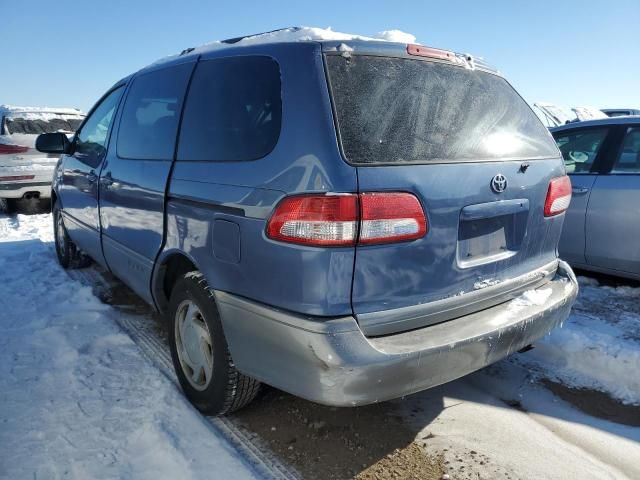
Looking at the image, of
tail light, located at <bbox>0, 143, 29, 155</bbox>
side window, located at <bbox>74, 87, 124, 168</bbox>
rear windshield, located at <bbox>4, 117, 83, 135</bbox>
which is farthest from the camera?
rear windshield, located at <bbox>4, 117, 83, 135</bbox>

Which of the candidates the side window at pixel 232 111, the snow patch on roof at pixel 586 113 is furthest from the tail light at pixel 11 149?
the snow patch on roof at pixel 586 113

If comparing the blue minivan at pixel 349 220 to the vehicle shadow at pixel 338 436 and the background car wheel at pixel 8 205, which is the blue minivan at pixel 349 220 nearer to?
the vehicle shadow at pixel 338 436

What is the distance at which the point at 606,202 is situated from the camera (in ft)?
13.9

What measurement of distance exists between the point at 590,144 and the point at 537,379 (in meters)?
2.53

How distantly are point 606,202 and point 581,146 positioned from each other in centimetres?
71

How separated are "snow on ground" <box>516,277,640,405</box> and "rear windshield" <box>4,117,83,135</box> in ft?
27.1

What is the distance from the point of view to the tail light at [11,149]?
7.76 metres

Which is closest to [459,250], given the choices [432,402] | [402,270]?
[402,270]

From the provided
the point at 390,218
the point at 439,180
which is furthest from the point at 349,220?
the point at 439,180

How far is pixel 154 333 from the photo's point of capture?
12.0 feet

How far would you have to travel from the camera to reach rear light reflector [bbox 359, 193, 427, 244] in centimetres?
191

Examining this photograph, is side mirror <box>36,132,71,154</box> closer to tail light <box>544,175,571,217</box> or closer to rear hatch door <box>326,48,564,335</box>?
rear hatch door <box>326,48,564,335</box>

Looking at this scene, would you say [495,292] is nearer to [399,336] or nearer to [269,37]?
[399,336]

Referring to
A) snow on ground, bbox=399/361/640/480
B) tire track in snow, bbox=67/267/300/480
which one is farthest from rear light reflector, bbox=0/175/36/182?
snow on ground, bbox=399/361/640/480
